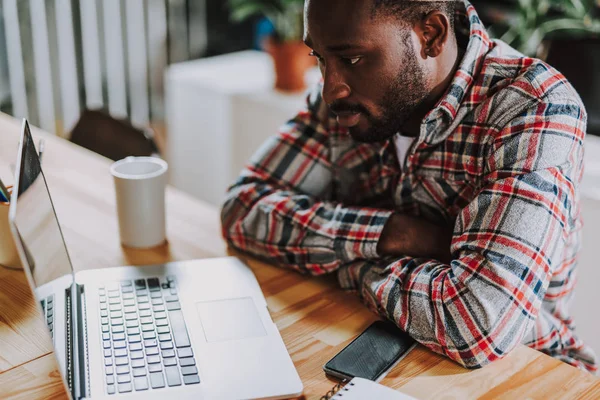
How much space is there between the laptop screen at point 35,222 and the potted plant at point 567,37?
158 centimetres

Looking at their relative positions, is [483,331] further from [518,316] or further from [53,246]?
[53,246]

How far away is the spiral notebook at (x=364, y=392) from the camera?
0.82 meters

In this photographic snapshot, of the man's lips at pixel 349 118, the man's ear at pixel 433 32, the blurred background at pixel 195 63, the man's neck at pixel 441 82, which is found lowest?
the blurred background at pixel 195 63

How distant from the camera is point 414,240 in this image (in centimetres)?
111

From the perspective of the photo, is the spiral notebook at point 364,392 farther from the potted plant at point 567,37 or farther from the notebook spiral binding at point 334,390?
the potted plant at point 567,37

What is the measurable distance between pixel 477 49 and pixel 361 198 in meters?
0.37

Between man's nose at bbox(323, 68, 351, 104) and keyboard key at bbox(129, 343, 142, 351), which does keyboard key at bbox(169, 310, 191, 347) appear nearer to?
keyboard key at bbox(129, 343, 142, 351)

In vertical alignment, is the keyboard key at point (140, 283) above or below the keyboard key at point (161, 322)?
below

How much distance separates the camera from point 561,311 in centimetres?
124

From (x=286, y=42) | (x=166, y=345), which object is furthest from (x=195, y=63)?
(x=166, y=345)

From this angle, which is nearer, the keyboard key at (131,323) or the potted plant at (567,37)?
the keyboard key at (131,323)

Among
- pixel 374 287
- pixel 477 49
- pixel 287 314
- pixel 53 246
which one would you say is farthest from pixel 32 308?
pixel 477 49

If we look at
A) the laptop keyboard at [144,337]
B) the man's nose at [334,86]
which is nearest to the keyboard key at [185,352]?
the laptop keyboard at [144,337]

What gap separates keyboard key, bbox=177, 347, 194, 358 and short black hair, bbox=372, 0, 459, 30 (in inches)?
22.0
